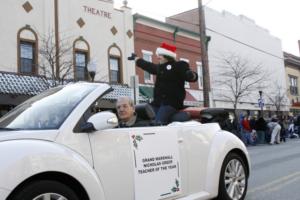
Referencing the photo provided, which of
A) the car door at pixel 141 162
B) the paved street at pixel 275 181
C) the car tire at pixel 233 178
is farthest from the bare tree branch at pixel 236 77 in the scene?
the car door at pixel 141 162

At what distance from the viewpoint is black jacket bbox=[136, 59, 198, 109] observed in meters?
6.10

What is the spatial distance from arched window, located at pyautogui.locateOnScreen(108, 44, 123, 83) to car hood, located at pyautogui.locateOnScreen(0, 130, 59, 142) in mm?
19823

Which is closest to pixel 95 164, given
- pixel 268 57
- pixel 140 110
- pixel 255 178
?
pixel 140 110

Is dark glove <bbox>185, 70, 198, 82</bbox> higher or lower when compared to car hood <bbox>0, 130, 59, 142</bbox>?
higher

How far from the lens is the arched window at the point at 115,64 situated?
2369cm

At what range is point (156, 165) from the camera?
4465mm

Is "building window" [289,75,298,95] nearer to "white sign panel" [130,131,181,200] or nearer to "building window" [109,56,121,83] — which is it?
"building window" [109,56,121,83]

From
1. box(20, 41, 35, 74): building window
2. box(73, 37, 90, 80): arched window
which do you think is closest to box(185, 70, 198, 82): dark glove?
box(20, 41, 35, 74): building window

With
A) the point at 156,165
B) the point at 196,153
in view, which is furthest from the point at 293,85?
the point at 156,165

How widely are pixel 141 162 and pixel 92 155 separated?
591mm

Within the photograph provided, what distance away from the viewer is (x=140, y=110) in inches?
205

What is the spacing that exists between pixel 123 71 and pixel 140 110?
1916 cm

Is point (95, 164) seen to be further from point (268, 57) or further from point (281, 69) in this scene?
point (281, 69)

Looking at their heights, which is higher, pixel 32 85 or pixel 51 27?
pixel 51 27
